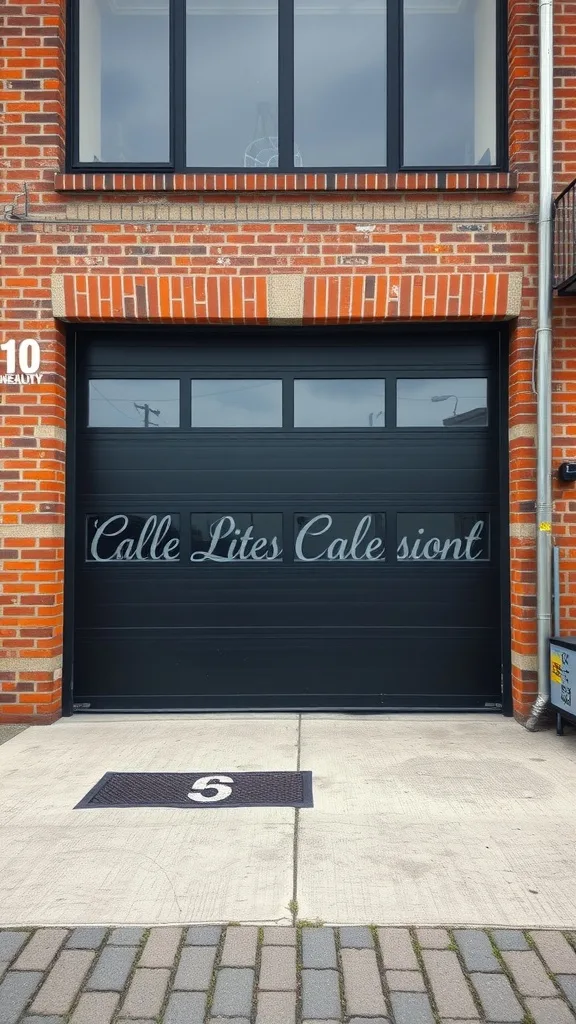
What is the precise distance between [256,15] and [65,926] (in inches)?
255

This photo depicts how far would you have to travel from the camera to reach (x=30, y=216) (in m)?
6.02

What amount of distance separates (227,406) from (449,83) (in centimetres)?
313

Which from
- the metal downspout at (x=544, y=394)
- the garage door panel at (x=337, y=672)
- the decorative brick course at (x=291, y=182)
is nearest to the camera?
the metal downspout at (x=544, y=394)

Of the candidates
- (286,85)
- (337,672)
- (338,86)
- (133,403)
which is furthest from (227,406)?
(338,86)

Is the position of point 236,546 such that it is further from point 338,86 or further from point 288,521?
point 338,86

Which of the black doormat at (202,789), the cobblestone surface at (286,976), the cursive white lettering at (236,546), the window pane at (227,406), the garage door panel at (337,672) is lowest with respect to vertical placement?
the cobblestone surface at (286,976)

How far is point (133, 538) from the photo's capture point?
6.36 m

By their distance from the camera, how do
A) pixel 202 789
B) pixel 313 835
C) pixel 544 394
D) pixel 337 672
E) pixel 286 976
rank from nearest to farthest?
pixel 286 976, pixel 313 835, pixel 202 789, pixel 544 394, pixel 337 672

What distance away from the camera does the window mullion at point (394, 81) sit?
618cm

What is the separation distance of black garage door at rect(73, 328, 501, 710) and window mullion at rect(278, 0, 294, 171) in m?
1.39

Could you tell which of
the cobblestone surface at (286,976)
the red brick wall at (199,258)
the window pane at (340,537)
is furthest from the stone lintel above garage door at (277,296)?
the cobblestone surface at (286,976)

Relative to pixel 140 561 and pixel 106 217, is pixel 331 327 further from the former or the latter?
pixel 140 561

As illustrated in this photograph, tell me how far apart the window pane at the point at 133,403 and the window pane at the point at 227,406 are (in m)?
0.17

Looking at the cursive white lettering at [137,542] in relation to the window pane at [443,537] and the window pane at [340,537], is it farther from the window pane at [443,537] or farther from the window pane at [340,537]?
the window pane at [443,537]
